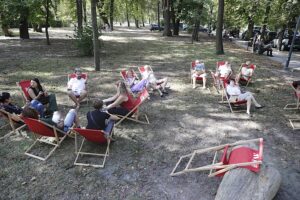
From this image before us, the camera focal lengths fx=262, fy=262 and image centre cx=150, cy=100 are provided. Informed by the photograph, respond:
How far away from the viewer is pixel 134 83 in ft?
28.4

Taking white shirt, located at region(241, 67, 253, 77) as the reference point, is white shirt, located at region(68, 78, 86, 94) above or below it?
below

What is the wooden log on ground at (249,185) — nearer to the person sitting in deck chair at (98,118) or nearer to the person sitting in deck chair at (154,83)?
the person sitting in deck chair at (98,118)

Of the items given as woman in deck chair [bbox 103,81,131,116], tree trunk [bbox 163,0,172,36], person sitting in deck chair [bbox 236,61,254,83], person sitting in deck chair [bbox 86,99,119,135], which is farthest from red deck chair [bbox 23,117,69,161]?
tree trunk [bbox 163,0,172,36]

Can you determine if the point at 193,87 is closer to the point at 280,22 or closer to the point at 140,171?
the point at 140,171

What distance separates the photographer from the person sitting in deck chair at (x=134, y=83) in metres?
8.19

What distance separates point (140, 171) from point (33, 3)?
15490mm

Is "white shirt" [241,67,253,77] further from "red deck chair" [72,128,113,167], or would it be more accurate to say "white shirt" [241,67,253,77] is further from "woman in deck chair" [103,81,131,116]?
"red deck chair" [72,128,113,167]

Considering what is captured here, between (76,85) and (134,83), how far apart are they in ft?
6.20

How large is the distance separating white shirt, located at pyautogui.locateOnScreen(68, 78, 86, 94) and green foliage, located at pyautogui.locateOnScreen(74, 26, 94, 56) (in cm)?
704

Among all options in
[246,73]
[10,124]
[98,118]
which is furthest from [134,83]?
[246,73]

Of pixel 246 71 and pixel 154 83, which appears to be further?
pixel 246 71

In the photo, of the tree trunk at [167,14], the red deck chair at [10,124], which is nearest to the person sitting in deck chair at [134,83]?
the red deck chair at [10,124]

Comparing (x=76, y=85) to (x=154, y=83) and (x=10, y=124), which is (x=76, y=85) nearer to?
(x=10, y=124)

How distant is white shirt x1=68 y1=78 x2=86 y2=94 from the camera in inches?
304
